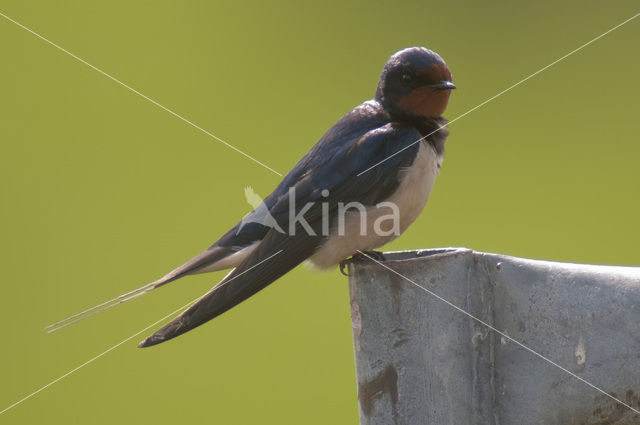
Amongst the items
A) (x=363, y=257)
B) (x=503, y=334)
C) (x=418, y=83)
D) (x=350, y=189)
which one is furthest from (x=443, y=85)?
(x=503, y=334)

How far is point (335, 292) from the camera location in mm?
3949

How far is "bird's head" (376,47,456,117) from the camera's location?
2100 millimetres

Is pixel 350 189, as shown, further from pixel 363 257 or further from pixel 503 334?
pixel 503 334

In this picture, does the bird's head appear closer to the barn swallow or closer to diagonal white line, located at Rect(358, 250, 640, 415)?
the barn swallow

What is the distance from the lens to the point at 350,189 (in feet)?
6.61

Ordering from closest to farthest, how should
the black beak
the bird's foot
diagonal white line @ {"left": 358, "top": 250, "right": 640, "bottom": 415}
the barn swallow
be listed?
diagonal white line @ {"left": 358, "top": 250, "right": 640, "bottom": 415} < the bird's foot < the barn swallow < the black beak

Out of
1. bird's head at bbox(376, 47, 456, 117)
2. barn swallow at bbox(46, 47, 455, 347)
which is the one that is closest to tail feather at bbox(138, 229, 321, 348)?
barn swallow at bbox(46, 47, 455, 347)

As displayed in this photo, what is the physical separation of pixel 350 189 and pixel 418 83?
0.36 meters

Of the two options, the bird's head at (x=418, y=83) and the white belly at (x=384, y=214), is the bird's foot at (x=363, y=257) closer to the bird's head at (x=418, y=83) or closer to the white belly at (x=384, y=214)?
the white belly at (x=384, y=214)

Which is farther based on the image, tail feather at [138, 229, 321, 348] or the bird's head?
the bird's head

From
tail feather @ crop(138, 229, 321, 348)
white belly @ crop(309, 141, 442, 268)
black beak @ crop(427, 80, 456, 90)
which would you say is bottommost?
tail feather @ crop(138, 229, 321, 348)

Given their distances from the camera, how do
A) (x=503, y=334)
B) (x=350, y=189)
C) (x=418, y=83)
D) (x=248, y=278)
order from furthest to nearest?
(x=418, y=83), (x=350, y=189), (x=248, y=278), (x=503, y=334)

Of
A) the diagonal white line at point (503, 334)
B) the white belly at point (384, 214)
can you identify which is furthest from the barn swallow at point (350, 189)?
the diagonal white line at point (503, 334)

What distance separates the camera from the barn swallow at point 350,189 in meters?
1.97
